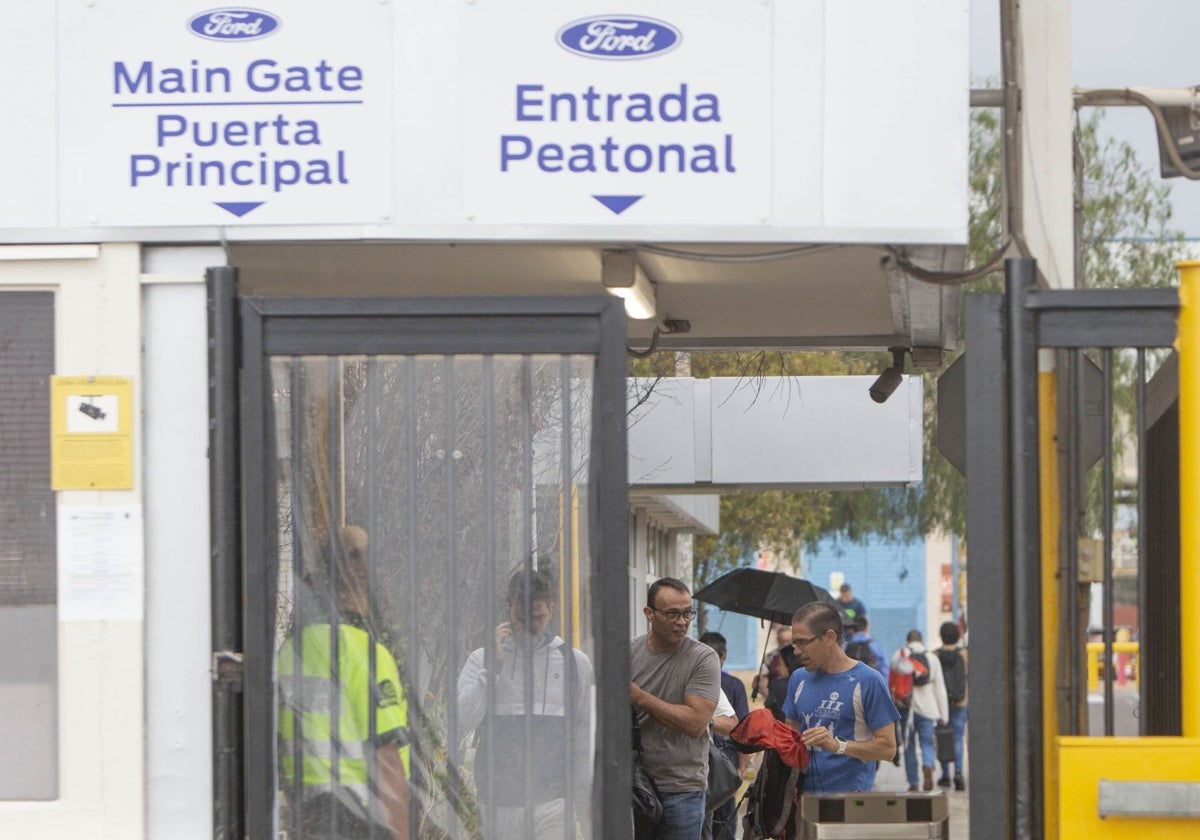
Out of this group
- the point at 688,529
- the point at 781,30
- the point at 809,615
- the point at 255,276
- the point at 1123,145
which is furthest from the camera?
the point at 688,529

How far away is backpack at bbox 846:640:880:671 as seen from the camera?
1709cm

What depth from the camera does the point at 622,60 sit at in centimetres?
423

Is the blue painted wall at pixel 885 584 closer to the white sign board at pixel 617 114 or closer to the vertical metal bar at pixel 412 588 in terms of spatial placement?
the vertical metal bar at pixel 412 588

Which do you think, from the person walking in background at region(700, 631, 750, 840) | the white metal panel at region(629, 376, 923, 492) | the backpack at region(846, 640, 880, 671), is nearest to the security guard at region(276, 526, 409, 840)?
the person walking in background at region(700, 631, 750, 840)

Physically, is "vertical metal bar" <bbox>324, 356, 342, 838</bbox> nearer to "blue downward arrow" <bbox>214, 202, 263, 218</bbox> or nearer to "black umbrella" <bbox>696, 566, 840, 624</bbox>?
"blue downward arrow" <bbox>214, 202, 263, 218</bbox>

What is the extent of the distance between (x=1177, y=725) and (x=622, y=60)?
88.9 inches

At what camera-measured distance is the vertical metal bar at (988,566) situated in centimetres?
409

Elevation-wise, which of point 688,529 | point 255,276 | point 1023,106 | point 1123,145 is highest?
point 1123,145

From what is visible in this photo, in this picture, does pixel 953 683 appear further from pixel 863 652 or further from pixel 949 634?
pixel 863 652

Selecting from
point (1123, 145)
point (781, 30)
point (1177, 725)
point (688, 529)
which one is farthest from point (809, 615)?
point (688, 529)

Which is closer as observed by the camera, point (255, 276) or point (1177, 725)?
point (1177, 725)

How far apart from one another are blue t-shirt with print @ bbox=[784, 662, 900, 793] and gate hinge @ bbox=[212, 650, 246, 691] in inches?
167

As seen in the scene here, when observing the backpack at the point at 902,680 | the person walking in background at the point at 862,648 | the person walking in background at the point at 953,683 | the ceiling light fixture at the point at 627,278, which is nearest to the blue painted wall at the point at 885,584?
the person walking in background at the point at 862,648

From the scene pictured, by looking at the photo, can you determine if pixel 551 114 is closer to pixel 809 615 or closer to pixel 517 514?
pixel 517 514
